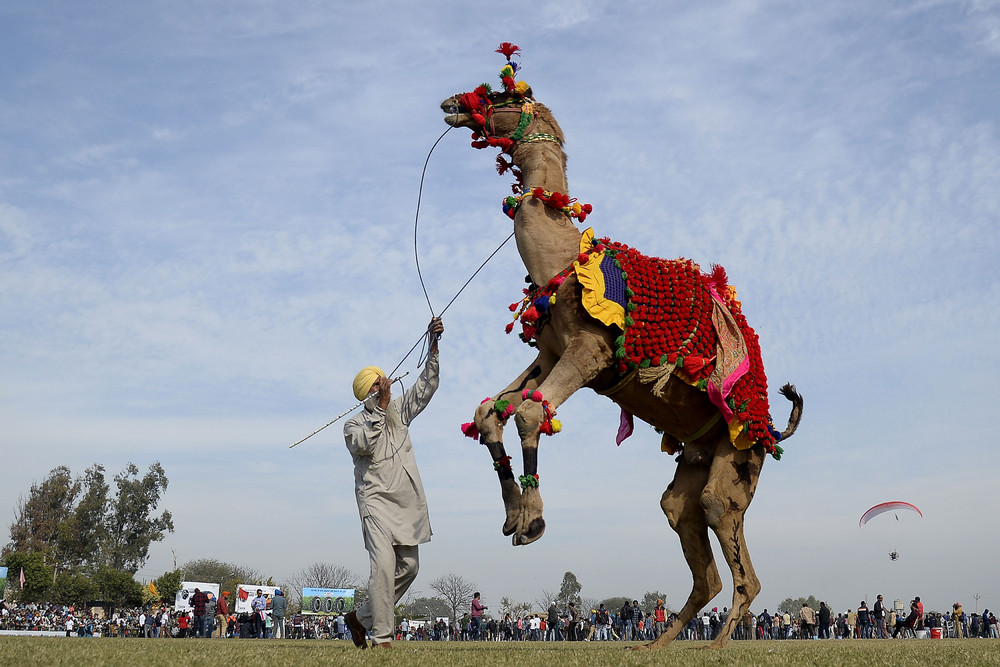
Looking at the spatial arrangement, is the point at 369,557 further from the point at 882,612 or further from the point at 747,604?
the point at 882,612

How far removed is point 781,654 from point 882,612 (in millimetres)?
22236

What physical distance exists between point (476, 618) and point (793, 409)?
17244mm

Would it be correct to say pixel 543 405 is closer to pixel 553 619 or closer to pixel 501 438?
pixel 501 438

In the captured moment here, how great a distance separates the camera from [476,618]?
24828 millimetres

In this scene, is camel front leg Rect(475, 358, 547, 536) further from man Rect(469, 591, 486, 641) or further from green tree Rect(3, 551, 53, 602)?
green tree Rect(3, 551, 53, 602)

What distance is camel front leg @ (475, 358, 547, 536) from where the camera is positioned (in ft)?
21.9

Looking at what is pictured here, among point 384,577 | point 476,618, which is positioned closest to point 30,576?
point 476,618

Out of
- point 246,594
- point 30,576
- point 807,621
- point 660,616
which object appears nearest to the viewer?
point 660,616

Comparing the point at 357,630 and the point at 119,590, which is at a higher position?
the point at 357,630

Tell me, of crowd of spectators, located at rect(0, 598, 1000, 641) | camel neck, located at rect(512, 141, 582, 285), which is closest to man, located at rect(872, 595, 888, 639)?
crowd of spectators, located at rect(0, 598, 1000, 641)

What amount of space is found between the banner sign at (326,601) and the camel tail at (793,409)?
3563 cm

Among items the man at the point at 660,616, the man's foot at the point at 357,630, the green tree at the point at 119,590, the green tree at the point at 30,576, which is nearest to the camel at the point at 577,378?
the man's foot at the point at 357,630

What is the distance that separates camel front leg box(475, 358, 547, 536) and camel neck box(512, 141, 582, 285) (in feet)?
3.59

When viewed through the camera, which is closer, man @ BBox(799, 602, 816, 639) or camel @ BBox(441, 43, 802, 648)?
camel @ BBox(441, 43, 802, 648)
